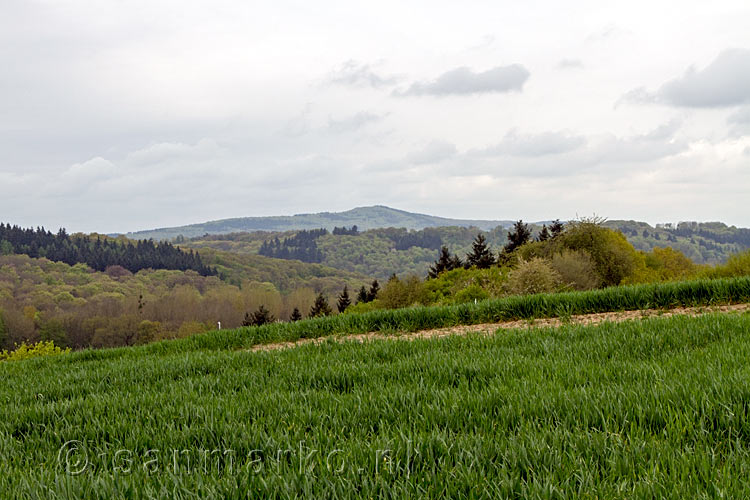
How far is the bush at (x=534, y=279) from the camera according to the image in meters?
23.8

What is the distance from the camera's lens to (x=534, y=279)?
24297 mm

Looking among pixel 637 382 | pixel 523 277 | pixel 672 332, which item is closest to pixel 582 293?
pixel 672 332

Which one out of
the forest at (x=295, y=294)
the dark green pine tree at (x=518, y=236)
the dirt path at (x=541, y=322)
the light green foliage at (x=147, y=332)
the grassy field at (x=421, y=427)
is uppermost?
the dark green pine tree at (x=518, y=236)

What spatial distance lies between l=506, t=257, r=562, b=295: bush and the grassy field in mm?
18119

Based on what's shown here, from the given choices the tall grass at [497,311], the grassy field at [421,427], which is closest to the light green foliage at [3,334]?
the tall grass at [497,311]

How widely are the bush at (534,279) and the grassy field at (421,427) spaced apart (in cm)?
1812

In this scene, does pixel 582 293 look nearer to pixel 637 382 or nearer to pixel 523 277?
pixel 637 382

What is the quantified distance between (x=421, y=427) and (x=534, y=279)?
22.4 meters

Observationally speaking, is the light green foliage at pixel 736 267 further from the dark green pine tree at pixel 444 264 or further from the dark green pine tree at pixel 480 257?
the dark green pine tree at pixel 444 264

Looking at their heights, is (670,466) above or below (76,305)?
above

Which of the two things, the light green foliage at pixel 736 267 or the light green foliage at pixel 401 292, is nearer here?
the light green foliage at pixel 736 267

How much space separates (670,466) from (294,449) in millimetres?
2077

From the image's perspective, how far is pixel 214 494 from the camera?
228 cm

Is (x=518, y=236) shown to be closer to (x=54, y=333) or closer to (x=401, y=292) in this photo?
(x=401, y=292)
